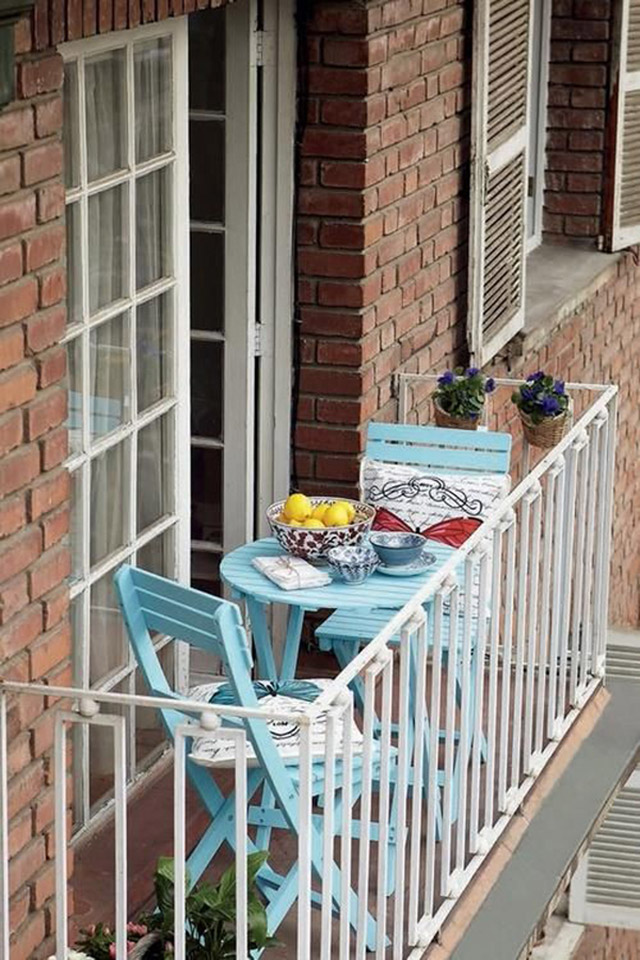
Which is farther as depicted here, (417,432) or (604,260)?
(604,260)

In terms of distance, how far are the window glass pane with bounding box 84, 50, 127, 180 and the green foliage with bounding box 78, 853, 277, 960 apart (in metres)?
1.77

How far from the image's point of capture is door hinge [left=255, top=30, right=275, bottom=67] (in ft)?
19.8

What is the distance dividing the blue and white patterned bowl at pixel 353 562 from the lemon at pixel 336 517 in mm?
109

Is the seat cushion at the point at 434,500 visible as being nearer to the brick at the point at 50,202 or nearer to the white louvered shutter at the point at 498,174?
the white louvered shutter at the point at 498,174

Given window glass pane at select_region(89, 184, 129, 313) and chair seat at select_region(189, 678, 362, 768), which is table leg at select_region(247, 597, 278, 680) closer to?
chair seat at select_region(189, 678, 362, 768)

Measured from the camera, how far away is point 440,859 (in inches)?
217

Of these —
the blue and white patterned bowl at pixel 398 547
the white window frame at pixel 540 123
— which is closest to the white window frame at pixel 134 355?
the blue and white patterned bowl at pixel 398 547

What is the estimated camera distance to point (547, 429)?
670 cm

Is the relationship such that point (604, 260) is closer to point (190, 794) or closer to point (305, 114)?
point (305, 114)

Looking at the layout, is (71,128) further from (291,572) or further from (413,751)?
(413,751)

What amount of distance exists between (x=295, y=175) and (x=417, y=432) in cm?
86

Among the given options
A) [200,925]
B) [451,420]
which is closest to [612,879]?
[451,420]

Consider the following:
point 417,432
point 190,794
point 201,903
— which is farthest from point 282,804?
point 417,432

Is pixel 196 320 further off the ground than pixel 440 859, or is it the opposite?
pixel 196 320
